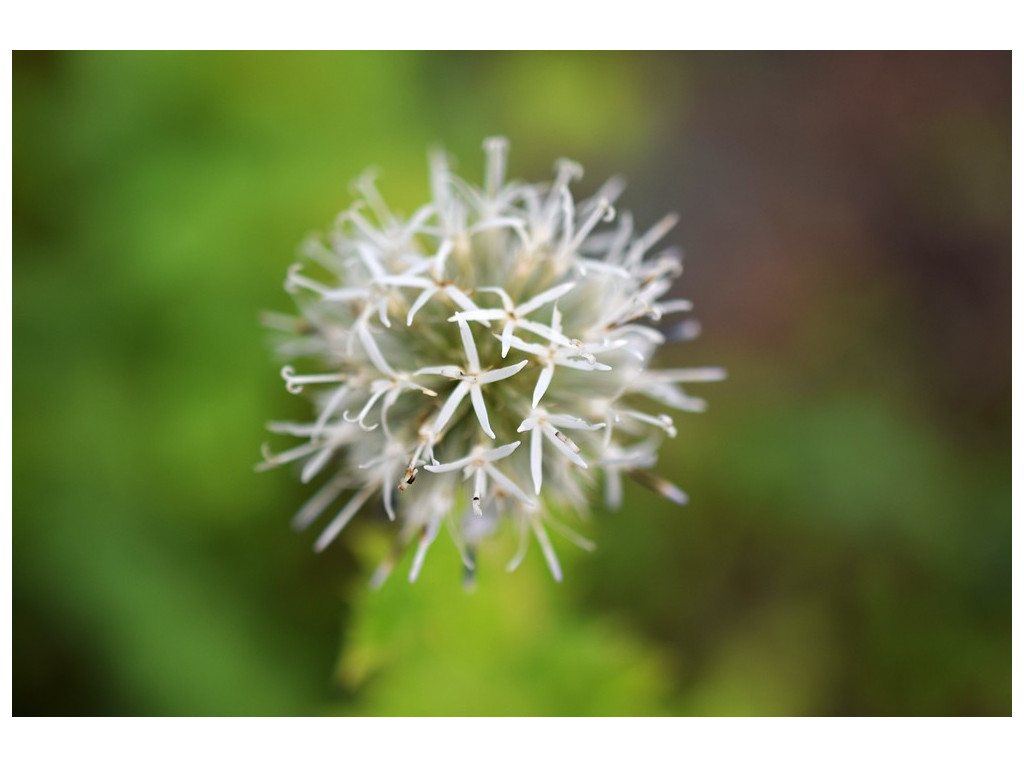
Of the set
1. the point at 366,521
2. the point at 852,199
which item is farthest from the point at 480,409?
the point at 852,199

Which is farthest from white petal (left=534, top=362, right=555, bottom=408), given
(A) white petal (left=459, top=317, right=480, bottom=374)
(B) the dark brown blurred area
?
(B) the dark brown blurred area

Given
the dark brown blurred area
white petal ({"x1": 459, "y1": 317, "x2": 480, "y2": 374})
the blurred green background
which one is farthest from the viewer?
the dark brown blurred area

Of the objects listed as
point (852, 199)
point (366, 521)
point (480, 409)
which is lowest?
point (366, 521)

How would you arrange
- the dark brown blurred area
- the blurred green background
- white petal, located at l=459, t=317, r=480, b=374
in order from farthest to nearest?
the dark brown blurred area < the blurred green background < white petal, located at l=459, t=317, r=480, b=374

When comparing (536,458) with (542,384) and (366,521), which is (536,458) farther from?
(366,521)

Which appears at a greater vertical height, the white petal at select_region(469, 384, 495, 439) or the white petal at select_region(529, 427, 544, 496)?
the white petal at select_region(469, 384, 495, 439)

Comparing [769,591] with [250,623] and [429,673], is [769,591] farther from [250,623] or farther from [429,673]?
[250,623]

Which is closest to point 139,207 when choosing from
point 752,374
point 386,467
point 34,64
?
point 34,64

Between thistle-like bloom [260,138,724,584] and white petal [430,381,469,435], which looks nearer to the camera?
white petal [430,381,469,435]

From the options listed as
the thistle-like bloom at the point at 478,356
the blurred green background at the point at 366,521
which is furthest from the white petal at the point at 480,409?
the blurred green background at the point at 366,521

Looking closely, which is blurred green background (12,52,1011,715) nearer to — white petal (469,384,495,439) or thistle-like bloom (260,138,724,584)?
thistle-like bloom (260,138,724,584)
